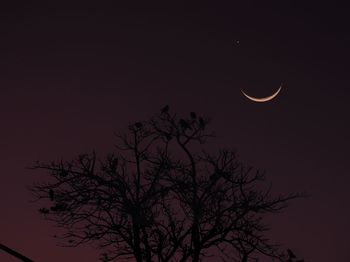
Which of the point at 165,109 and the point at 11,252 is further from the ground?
the point at 165,109

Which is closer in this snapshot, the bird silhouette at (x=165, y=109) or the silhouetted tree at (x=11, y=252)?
the silhouetted tree at (x=11, y=252)

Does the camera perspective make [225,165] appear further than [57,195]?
Yes

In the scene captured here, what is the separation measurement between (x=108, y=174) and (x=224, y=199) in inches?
65.0

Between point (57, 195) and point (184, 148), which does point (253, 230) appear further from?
point (57, 195)

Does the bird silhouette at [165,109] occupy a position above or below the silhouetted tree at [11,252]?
above

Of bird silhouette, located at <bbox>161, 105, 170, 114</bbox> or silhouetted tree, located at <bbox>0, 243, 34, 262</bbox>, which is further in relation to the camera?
bird silhouette, located at <bbox>161, 105, 170, 114</bbox>

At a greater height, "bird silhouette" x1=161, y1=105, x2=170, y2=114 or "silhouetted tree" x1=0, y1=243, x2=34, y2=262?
"bird silhouette" x1=161, y1=105, x2=170, y2=114

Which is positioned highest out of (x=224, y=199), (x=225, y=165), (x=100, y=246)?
(x=225, y=165)

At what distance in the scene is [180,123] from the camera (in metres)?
8.02

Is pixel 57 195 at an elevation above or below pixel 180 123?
below

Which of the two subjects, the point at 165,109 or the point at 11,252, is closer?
the point at 11,252

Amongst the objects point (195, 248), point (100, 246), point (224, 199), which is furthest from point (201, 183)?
point (100, 246)

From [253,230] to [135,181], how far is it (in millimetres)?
1795

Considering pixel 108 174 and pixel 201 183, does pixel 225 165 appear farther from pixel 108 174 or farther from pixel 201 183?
pixel 108 174
